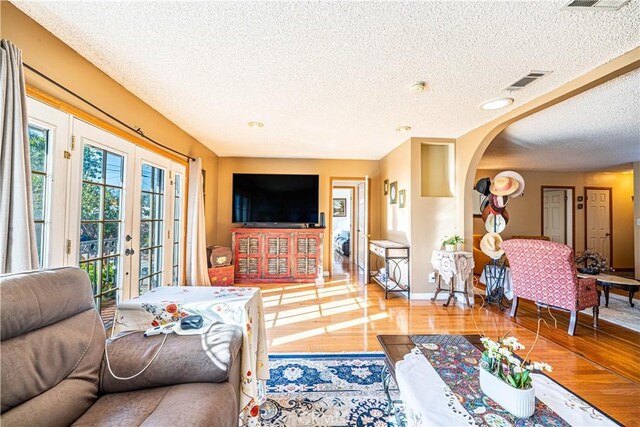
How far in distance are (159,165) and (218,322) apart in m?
2.36

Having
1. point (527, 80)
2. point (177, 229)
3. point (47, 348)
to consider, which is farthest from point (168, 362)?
point (527, 80)

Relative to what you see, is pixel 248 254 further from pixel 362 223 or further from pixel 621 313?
pixel 621 313

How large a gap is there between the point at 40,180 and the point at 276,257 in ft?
11.0

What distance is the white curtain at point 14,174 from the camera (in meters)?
1.29

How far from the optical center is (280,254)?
471 centimetres

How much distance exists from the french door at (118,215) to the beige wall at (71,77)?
24 centimetres

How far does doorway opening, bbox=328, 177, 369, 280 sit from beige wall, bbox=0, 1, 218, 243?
3271mm

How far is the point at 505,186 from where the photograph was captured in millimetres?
3506

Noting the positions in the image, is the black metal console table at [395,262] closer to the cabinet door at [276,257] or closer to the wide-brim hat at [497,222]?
the wide-brim hat at [497,222]

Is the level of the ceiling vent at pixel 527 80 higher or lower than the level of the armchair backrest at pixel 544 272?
higher

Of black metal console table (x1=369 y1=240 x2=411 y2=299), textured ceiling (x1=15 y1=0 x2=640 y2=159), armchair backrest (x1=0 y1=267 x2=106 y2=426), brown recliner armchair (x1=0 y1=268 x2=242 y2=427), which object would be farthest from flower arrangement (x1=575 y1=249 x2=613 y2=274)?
armchair backrest (x1=0 y1=267 x2=106 y2=426)

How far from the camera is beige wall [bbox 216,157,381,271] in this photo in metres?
5.14

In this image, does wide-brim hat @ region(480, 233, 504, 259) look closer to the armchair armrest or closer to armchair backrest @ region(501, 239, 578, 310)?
armchair backrest @ region(501, 239, 578, 310)

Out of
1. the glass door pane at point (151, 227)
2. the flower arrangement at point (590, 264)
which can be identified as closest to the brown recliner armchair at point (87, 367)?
the glass door pane at point (151, 227)
